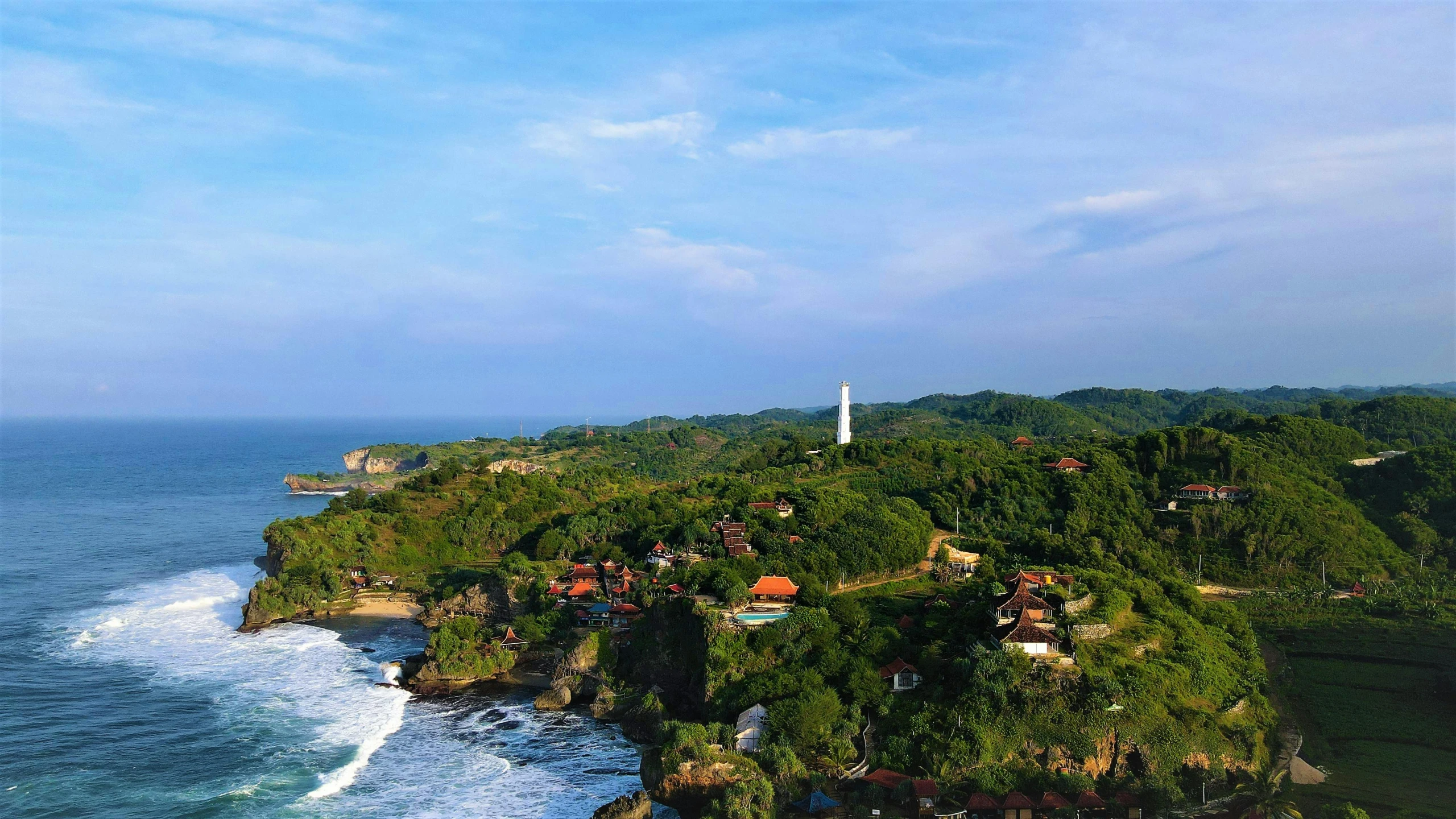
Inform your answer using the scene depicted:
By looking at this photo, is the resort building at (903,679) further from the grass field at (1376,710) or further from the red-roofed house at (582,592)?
the red-roofed house at (582,592)

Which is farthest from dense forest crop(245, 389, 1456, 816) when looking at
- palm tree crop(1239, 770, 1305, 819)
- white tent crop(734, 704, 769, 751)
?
white tent crop(734, 704, 769, 751)

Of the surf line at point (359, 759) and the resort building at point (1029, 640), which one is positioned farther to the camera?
the resort building at point (1029, 640)

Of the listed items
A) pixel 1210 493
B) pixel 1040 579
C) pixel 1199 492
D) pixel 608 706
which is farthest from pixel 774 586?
pixel 1210 493

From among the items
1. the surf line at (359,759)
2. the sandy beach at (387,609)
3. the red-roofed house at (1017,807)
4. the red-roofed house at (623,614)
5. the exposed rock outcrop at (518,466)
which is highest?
the exposed rock outcrop at (518,466)

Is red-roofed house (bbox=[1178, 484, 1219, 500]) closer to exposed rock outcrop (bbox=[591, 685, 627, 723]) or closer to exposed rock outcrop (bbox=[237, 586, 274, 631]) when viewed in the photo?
exposed rock outcrop (bbox=[591, 685, 627, 723])

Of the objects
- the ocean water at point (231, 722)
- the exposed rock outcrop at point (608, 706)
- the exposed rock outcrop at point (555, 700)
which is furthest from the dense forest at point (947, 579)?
the ocean water at point (231, 722)

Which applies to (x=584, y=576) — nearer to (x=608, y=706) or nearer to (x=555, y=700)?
(x=555, y=700)

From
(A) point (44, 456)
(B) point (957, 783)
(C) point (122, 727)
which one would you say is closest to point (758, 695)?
(B) point (957, 783)
